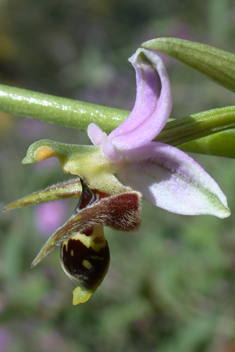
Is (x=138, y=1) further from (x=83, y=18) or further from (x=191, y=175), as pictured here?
(x=191, y=175)

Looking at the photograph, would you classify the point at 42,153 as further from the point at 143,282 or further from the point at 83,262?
the point at 143,282

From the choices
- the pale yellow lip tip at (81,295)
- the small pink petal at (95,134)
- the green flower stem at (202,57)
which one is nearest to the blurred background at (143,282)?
the pale yellow lip tip at (81,295)

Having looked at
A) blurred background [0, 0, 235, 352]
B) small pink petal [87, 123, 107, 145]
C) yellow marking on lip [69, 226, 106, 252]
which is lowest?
blurred background [0, 0, 235, 352]

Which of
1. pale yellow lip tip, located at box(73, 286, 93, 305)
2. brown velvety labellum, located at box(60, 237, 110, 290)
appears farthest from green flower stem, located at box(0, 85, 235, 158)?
pale yellow lip tip, located at box(73, 286, 93, 305)

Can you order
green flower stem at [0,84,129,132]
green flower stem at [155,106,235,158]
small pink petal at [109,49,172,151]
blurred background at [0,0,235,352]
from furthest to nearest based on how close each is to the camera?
blurred background at [0,0,235,352], green flower stem at [0,84,129,132], green flower stem at [155,106,235,158], small pink petal at [109,49,172,151]

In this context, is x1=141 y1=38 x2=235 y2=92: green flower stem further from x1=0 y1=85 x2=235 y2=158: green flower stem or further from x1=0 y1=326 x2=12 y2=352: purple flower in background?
x1=0 y1=326 x2=12 y2=352: purple flower in background

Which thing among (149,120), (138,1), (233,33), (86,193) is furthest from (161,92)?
(138,1)

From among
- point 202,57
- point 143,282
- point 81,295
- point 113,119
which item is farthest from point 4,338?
point 202,57

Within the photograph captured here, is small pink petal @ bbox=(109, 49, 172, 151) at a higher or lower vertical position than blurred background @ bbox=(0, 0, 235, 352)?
higher

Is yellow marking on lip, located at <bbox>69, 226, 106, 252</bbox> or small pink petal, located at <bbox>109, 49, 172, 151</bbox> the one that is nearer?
small pink petal, located at <bbox>109, 49, 172, 151</bbox>
